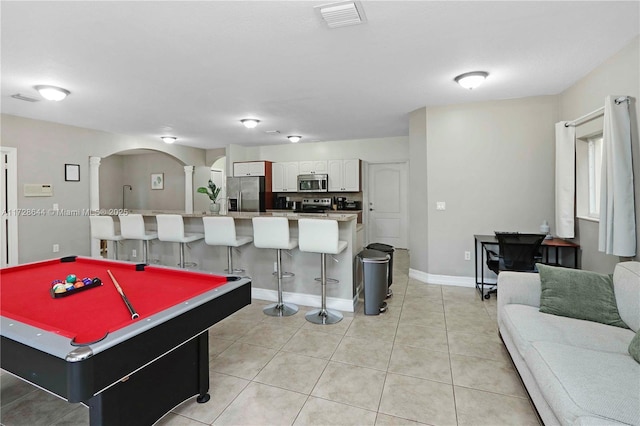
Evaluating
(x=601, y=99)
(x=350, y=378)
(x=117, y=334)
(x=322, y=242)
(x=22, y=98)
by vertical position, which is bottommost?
(x=350, y=378)

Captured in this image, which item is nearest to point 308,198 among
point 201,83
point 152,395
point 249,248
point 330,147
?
point 330,147

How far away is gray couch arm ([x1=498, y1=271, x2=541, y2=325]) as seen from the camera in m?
2.39

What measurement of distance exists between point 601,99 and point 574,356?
2683mm

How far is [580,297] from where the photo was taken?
2.16 metres

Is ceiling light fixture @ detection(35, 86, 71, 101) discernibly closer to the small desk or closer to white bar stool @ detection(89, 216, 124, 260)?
white bar stool @ detection(89, 216, 124, 260)

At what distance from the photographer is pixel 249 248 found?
412 centimetres

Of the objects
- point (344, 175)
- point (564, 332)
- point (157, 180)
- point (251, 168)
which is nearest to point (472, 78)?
point (564, 332)

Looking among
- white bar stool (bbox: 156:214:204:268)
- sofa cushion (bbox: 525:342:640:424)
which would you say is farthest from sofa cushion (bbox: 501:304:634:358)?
white bar stool (bbox: 156:214:204:268)

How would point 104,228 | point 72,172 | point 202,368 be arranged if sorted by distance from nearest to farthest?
point 202,368
point 104,228
point 72,172

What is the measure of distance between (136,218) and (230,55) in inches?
103

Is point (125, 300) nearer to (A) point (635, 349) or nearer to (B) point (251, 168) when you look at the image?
(A) point (635, 349)

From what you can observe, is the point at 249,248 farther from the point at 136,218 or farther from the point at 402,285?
the point at 402,285

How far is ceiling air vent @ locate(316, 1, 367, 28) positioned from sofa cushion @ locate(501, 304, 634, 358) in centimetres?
231

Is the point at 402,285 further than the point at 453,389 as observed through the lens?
Yes
